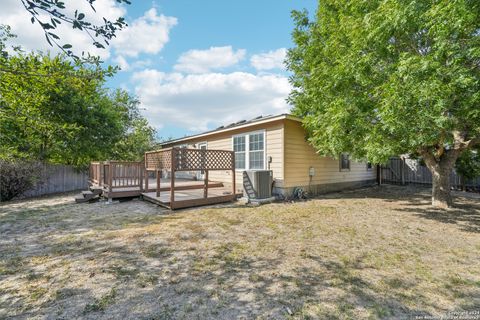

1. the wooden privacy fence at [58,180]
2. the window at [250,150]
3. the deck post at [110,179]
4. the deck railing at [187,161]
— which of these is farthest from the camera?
the wooden privacy fence at [58,180]

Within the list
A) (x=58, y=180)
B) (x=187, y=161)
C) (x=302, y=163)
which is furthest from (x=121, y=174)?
(x=302, y=163)

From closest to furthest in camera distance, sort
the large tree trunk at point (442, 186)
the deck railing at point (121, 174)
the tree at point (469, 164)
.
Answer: the large tree trunk at point (442, 186) < the deck railing at point (121, 174) < the tree at point (469, 164)

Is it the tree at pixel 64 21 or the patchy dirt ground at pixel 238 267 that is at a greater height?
the tree at pixel 64 21

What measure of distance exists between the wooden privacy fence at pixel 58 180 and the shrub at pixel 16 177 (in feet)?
2.17

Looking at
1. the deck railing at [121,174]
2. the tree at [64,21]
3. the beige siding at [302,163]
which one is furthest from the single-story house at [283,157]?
the tree at [64,21]

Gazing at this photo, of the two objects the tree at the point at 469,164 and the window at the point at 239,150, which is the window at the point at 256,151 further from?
the tree at the point at 469,164

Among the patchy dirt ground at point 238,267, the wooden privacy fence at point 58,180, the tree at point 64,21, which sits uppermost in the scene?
the tree at point 64,21

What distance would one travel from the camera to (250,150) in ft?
31.4

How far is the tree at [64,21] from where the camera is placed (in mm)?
1733

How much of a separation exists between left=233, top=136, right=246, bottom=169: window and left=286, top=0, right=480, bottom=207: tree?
313 cm

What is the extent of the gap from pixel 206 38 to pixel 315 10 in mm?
4619

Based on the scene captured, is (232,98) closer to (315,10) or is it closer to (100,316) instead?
(315,10)

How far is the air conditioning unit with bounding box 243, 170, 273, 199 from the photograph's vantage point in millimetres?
7656

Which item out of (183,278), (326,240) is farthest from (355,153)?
(183,278)
